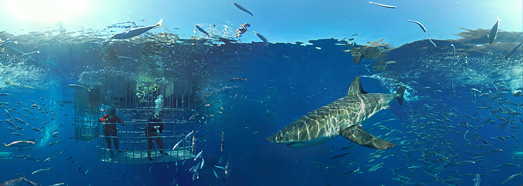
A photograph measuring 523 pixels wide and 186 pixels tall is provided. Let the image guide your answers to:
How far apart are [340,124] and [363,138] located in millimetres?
684

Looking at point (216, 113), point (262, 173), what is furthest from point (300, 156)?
point (216, 113)

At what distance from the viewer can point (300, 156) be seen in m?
24.7

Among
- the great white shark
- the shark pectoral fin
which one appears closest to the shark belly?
the great white shark

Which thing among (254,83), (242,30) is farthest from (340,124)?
(254,83)

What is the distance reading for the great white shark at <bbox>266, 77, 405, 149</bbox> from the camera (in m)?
4.48

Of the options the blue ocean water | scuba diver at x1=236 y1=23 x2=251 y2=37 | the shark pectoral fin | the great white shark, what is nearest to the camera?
the shark pectoral fin

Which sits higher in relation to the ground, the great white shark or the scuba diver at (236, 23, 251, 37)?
the scuba diver at (236, 23, 251, 37)

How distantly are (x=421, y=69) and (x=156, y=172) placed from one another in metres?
23.4

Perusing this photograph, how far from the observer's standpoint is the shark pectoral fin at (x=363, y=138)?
4261 mm

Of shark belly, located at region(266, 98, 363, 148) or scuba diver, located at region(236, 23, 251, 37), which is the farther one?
scuba diver, located at region(236, 23, 251, 37)

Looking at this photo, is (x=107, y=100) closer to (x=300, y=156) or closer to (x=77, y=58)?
(x=77, y=58)

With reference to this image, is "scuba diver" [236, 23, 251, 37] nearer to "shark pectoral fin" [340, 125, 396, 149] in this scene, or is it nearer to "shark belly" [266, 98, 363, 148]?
"shark belly" [266, 98, 363, 148]

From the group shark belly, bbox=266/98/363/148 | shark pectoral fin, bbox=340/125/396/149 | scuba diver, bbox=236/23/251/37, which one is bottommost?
shark pectoral fin, bbox=340/125/396/149

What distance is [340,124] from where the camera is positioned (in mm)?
5324
